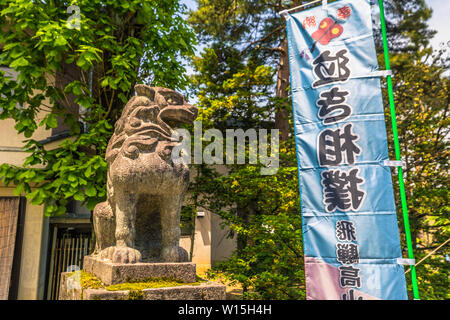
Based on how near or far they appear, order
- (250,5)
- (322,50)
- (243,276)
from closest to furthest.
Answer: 1. (322,50)
2. (243,276)
3. (250,5)

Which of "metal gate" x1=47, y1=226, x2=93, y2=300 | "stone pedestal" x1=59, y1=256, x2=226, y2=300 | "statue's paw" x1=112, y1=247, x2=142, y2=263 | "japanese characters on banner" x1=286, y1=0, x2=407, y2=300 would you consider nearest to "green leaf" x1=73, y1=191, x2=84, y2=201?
"stone pedestal" x1=59, y1=256, x2=226, y2=300

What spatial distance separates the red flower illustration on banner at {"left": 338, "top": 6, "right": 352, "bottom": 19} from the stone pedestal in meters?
3.24

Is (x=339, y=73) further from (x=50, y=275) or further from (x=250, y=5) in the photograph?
(x=50, y=275)

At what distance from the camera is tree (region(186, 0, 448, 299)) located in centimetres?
638

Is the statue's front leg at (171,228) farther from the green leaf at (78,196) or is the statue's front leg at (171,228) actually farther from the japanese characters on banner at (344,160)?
the green leaf at (78,196)

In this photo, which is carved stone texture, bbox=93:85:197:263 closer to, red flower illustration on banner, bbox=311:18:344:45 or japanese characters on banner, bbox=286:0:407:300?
japanese characters on banner, bbox=286:0:407:300

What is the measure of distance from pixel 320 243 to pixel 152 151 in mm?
2033

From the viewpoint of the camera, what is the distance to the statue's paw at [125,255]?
2.64 meters

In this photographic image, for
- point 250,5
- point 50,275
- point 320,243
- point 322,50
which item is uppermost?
point 250,5

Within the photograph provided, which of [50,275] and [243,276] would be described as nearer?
[243,276]

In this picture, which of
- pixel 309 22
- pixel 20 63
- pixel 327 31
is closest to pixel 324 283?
pixel 327 31

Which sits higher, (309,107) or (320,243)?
(309,107)

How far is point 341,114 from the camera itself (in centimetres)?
339

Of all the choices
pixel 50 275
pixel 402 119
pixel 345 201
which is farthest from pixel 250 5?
pixel 50 275
